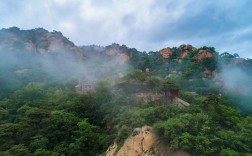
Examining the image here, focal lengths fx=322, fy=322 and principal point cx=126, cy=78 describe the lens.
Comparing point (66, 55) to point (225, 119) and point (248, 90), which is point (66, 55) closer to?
point (248, 90)

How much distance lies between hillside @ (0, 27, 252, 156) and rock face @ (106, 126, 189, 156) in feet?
0.21

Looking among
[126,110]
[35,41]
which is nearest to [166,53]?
[35,41]

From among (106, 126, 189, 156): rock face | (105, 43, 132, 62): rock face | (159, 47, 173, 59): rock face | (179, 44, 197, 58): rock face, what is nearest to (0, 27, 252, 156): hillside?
(106, 126, 189, 156): rock face

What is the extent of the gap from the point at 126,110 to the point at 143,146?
155 inches

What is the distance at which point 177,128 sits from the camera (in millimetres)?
19719

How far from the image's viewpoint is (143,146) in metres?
20.2

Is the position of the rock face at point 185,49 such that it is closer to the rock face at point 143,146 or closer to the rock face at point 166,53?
the rock face at point 166,53

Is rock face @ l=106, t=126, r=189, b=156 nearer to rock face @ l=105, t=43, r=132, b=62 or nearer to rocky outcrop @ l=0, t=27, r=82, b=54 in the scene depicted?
rock face @ l=105, t=43, r=132, b=62

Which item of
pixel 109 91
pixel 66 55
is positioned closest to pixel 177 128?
pixel 109 91

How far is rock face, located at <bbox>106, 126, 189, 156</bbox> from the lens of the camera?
19734mm

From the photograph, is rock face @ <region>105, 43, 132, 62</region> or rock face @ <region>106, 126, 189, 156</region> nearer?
rock face @ <region>106, 126, 189, 156</region>

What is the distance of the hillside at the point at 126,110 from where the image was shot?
65.3ft

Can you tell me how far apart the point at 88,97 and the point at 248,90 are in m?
20.4

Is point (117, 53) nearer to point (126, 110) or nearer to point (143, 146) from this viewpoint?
point (126, 110)
